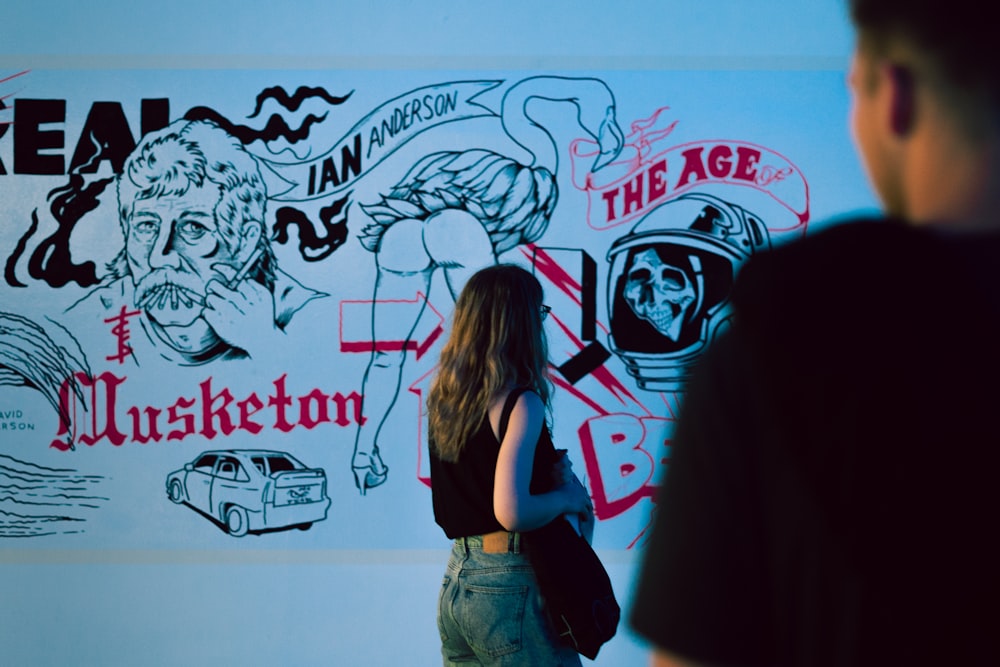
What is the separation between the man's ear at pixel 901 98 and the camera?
640 millimetres

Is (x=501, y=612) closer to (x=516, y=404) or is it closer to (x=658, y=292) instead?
(x=516, y=404)

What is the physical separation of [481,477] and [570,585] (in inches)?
12.7

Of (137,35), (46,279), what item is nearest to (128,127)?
(137,35)

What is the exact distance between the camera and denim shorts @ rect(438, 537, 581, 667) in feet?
7.16

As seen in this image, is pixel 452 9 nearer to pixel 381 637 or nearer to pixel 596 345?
pixel 596 345

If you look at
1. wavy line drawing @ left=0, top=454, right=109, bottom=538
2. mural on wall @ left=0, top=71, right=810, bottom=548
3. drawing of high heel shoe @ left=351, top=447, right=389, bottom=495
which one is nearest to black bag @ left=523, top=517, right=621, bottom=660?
mural on wall @ left=0, top=71, right=810, bottom=548

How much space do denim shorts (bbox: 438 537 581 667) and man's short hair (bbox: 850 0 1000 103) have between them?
1.76 meters

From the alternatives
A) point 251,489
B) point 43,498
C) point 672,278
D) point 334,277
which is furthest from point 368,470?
point 672,278

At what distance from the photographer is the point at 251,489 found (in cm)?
364

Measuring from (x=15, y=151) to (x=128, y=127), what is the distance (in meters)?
0.47

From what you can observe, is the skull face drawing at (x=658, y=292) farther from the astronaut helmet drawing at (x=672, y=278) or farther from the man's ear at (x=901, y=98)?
the man's ear at (x=901, y=98)

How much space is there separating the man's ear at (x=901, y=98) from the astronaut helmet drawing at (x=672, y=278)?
2.99 metres

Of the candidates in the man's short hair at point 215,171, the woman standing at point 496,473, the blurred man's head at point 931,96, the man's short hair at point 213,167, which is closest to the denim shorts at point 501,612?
the woman standing at point 496,473

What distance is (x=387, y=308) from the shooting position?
3643 millimetres
